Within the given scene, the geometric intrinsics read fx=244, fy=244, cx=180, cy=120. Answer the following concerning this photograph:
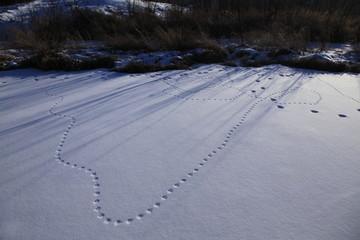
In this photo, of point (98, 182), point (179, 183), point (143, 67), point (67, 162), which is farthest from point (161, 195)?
point (143, 67)

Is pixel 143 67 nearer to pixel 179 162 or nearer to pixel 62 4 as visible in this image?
pixel 179 162

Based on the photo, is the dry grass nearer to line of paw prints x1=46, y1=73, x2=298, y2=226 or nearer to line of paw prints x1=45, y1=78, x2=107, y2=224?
line of paw prints x1=46, y1=73, x2=298, y2=226

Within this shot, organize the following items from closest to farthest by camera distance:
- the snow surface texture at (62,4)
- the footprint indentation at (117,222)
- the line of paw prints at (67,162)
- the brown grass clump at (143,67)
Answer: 1. the footprint indentation at (117,222)
2. the line of paw prints at (67,162)
3. the brown grass clump at (143,67)
4. the snow surface texture at (62,4)

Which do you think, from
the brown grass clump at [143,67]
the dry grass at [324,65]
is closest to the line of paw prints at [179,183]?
the brown grass clump at [143,67]

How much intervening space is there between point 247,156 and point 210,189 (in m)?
0.50

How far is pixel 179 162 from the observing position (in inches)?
72.4

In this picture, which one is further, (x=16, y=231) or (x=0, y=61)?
(x=0, y=61)

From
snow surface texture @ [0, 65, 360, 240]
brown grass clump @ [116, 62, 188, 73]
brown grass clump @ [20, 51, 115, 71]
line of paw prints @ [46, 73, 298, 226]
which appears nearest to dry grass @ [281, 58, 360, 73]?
snow surface texture @ [0, 65, 360, 240]

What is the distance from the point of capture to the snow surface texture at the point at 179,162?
4.35 feet

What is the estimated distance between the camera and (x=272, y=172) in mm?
1727

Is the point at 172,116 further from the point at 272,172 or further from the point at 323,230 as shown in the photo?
the point at 323,230

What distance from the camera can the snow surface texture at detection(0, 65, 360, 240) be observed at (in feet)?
4.35

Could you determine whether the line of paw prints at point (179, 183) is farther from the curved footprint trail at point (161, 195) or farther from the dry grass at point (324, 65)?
the dry grass at point (324, 65)

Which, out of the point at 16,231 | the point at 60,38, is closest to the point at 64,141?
the point at 16,231
